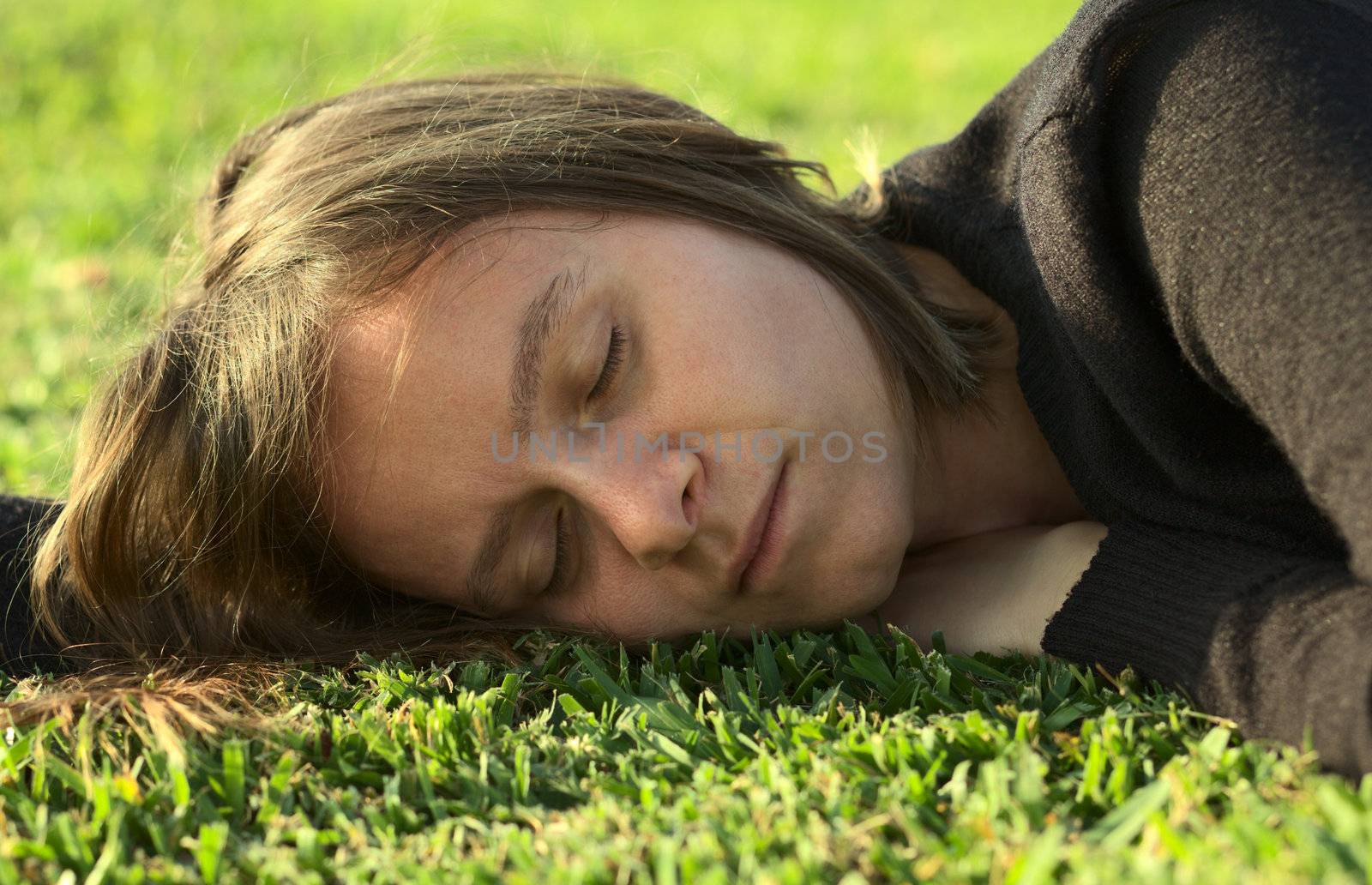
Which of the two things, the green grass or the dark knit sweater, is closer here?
the green grass

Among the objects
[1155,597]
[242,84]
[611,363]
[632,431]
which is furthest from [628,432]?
[242,84]

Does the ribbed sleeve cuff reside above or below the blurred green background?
below

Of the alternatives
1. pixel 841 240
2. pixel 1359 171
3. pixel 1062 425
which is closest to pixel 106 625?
pixel 841 240

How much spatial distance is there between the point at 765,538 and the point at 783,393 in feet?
0.82

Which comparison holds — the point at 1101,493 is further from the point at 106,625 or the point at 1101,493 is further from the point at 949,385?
the point at 106,625

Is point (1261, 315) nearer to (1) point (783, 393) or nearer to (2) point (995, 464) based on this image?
(1) point (783, 393)

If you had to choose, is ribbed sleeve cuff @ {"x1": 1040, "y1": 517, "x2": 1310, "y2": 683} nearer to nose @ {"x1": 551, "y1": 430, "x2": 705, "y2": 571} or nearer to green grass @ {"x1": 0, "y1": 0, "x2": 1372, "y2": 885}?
green grass @ {"x1": 0, "y1": 0, "x2": 1372, "y2": 885}

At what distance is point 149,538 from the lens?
2414 mm

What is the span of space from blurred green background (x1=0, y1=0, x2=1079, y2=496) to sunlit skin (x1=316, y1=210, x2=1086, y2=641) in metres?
0.88

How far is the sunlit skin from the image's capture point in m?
2.03

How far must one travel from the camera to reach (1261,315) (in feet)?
5.29

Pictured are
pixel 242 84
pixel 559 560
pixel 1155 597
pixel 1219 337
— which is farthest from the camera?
pixel 242 84

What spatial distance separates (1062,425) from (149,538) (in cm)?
175

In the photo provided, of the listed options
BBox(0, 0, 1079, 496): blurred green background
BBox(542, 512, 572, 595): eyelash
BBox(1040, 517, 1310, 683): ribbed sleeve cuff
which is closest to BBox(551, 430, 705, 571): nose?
BBox(542, 512, 572, 595): eyelash
